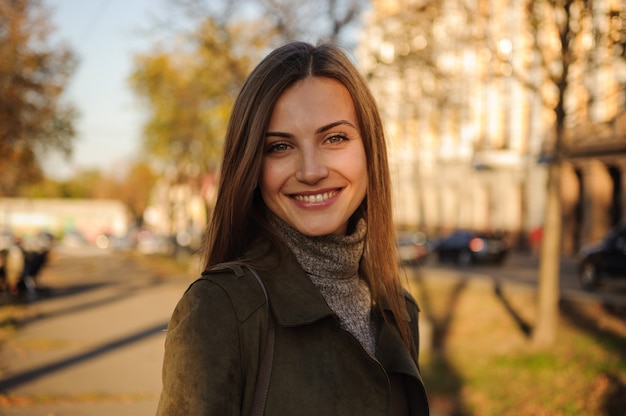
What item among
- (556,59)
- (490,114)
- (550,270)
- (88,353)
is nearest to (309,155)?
(88,353)

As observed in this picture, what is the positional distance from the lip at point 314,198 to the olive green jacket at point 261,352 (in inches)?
6.9

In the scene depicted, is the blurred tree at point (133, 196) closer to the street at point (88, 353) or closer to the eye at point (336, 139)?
the street at point (88, 353)

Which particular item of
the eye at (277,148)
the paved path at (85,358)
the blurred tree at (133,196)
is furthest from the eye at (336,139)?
the blurred tree at (133,196)

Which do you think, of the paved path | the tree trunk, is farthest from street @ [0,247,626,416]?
the tree trunk

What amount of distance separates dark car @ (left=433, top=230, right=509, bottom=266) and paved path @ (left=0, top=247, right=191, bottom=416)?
1645 centimetres

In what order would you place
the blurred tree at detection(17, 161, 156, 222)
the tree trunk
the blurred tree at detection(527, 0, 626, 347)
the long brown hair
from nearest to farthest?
the long brown hair → the blurred tree at detection(527, 0, 626, 347) → the tree trunk → the blurred tree at detection(17, 161, 156, 222)

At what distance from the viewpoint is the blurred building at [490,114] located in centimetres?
1356

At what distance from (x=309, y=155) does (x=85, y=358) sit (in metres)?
9.58

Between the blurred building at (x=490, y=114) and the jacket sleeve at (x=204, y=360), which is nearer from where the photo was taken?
the jacket sleeve at (x=204, y=360)

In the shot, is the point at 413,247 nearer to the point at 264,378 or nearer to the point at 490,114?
the point at 490,114

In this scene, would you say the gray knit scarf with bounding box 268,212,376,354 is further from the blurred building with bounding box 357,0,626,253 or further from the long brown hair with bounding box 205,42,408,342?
the blurred building with bounding box 357,0,626,253

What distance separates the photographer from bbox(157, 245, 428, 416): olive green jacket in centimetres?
165

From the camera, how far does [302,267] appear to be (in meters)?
2.04

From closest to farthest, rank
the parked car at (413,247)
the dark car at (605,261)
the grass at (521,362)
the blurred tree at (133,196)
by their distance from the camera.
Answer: the grass at (521,362) → the dark car at (605,261) → the parked car at (413,247) → the blurred tree at (133,196)
